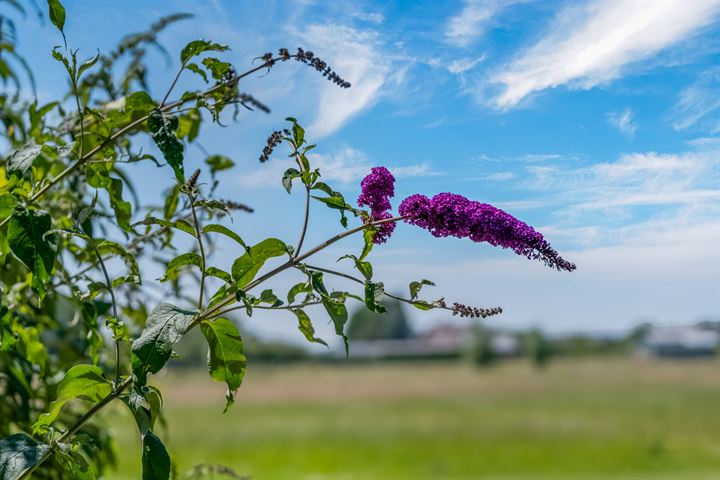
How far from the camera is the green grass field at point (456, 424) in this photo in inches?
530

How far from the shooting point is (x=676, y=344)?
38.2 metres

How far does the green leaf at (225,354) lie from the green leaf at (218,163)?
58 centimetres

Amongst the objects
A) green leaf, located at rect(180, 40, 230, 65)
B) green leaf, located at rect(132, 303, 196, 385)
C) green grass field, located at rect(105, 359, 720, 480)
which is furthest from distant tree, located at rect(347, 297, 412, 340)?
green leaf, located at rect(132, 303, 196, 385)

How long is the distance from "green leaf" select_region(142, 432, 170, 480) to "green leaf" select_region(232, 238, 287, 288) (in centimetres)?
20

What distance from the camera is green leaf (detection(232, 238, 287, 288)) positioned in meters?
0.95

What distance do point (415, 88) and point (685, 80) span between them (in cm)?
56

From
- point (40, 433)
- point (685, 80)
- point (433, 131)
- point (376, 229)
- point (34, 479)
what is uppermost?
point (685, 80)

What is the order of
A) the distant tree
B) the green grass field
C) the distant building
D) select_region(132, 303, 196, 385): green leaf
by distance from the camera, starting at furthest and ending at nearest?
the distant tree, the distant building, the green grass field, select_region(132, 303, 196, 385): green leaf

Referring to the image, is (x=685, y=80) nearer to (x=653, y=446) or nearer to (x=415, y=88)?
(x=415, y=88)

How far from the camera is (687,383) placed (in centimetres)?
2533

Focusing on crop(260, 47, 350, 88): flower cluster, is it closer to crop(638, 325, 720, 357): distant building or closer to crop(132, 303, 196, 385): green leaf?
crop(132, 303, 196, 385): green leaf

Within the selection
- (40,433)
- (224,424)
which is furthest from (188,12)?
(224,424)

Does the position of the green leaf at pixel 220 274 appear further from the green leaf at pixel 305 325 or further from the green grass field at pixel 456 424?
the green grass field at pixel 456 424

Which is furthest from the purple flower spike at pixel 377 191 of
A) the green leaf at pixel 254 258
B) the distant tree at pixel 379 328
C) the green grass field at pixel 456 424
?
the distant tree at pixel 379 328
